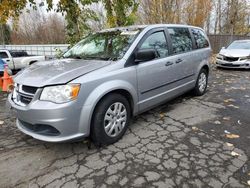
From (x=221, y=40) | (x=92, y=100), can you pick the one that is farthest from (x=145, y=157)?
(x=221, y=40)

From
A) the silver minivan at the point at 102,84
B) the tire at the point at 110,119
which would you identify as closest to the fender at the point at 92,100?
the silver minivan at the point at 102,84

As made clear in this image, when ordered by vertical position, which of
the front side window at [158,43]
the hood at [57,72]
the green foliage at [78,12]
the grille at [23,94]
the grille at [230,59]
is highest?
the green foliage at [78,12]

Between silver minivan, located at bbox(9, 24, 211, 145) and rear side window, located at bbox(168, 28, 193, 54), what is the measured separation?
2 cm

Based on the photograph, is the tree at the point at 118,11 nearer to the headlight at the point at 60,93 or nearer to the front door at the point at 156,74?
the front door at the point at 156,74

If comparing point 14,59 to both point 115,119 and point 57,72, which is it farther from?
point 115,119

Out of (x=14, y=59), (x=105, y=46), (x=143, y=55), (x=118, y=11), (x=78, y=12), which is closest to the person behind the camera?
(x=143, y=55)

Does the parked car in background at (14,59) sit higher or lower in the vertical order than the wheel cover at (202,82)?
higher

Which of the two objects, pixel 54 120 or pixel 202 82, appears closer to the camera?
pixel 54 120

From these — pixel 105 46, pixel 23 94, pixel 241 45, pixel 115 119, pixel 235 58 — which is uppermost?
pixel 105 46

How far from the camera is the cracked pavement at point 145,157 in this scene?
2744 millimetres

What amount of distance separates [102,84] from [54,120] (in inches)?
31.1

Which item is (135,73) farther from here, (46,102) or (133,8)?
(133,8)

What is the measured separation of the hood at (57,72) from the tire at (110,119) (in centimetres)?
50

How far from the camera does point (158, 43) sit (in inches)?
169
